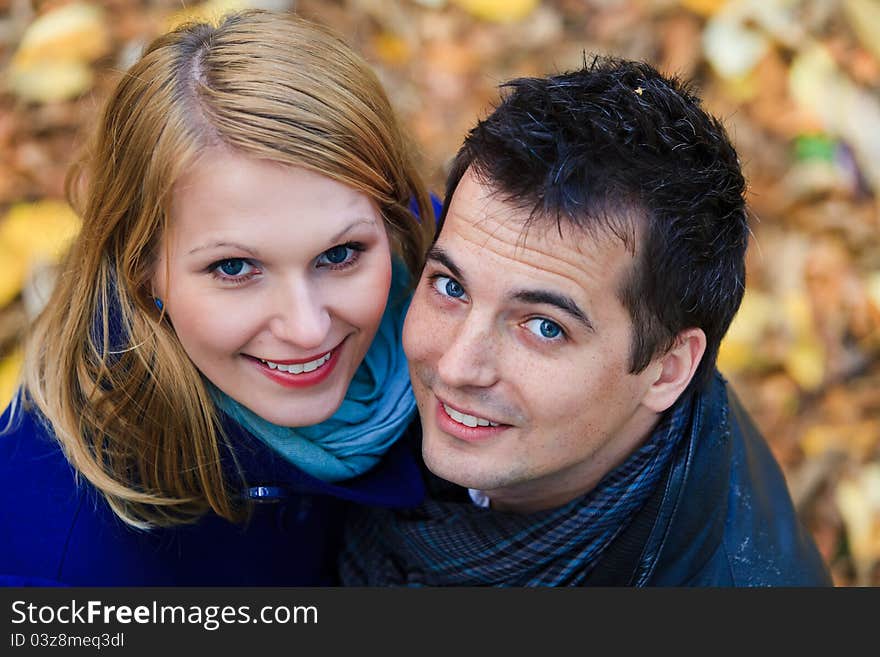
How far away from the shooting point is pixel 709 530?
2.18m

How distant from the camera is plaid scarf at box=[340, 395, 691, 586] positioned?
2160 mm

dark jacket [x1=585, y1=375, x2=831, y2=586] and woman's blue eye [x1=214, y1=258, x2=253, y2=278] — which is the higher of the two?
woman's blue eye [x1=214, y1=258, x2=253, y2=278]

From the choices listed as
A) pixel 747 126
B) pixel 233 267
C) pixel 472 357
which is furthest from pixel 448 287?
pixel 747 126

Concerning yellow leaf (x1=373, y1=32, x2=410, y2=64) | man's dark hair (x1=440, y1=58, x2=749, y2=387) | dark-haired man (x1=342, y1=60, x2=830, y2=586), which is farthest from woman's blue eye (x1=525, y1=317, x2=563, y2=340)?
yellow leaf (x1=373, y1=32, x2=410, y2=64)

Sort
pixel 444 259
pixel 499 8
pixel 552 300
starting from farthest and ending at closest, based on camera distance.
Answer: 1. pixel 499 8
2. pixel 444 259
3. pixel 552 300

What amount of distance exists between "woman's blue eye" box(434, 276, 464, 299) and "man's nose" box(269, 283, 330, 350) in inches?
9.6

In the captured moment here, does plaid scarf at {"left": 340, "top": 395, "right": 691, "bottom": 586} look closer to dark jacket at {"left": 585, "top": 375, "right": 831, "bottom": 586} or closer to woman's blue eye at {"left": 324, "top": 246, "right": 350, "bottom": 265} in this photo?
dark jacket at {"left": 585, "top": 375, "right": 831, "bottom": 586}

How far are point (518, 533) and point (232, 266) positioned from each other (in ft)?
2.74

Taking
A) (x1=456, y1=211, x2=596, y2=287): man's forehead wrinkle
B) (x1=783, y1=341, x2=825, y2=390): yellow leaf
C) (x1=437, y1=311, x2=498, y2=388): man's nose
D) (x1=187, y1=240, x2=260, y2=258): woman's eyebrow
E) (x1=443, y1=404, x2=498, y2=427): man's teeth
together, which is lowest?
(x1=443, y1=404, x2=498, y2=427): man's teeth

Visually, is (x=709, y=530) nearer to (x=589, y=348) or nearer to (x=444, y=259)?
(x=589, y=348)

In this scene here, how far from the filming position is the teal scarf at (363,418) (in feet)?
7.18

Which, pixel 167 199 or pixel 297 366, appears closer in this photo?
pixel 167 199

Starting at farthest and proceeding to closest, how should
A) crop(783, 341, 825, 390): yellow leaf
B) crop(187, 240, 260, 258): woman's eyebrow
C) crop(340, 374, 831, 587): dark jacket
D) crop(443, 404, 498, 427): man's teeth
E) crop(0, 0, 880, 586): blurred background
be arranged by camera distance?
crop(783, 341, 825, 390): yellow leaf < crop(0, 0, 880, 586): blurred background < crop(340, 374, 831, 587): dark jacket < crop(443, 404, 498, 427): man's teeth < crop(187, 240, 260, 258): woman's eyebrow

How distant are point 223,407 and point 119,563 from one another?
0.38m
